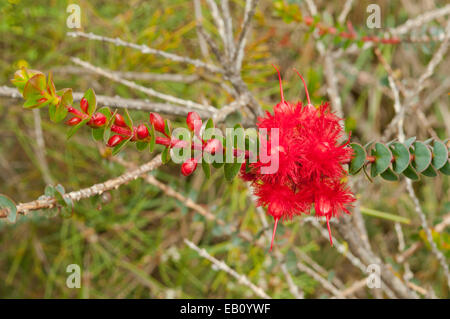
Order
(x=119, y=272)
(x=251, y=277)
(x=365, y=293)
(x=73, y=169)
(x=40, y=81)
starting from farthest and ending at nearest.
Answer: (x=73, y=169)
(x=119, y=272)
(x=365, y=293)
(x=251, y=277)
(x=40, y=81)

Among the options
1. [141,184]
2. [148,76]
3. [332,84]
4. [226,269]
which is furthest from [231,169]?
[141,184]

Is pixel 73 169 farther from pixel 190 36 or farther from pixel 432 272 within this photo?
pixel 432 272

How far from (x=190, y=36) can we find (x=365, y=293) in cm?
150

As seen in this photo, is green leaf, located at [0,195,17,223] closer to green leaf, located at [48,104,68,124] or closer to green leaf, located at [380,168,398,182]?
green leaf, located at [48,104,68,124]

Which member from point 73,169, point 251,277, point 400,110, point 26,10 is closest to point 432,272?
point 251,277

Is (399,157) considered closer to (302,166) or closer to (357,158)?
(357,158)

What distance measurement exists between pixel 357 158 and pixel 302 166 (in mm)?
131

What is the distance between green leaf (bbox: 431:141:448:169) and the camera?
2.47 feet

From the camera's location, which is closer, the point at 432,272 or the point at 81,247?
the point at 432,272

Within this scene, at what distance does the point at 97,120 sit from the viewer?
2.10ft

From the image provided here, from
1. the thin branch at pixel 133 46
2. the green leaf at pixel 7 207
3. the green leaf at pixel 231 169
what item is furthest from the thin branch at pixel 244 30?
the green leaf at pixel 7 207

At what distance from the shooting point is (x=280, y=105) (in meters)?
0.72
